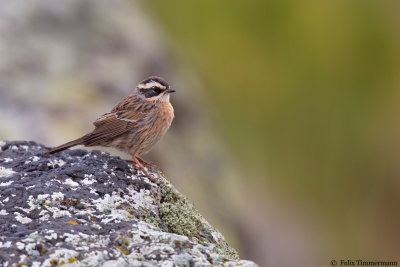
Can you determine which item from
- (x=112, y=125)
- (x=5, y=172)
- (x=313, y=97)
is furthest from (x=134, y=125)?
(x=313, y=97)

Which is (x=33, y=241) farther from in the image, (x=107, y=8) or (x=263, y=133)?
(x=263, y=133)

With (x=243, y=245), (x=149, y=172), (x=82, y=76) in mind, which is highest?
(x=82, y=76)

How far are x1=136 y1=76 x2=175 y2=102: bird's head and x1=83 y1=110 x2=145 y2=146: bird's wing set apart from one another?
0.34 metres

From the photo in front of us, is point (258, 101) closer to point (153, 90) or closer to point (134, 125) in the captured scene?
point (153, 90)

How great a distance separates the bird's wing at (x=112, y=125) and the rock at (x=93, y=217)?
91 centimetres

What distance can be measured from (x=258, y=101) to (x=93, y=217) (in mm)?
12119

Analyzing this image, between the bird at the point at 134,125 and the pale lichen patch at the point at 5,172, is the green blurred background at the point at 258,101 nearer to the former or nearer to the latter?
the bird at the point at 134,125

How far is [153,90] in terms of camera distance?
9070 mm

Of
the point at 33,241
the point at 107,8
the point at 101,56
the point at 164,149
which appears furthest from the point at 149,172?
the point at 107,8

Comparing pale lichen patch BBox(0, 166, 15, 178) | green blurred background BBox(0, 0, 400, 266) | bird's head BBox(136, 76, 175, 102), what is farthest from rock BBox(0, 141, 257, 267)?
green blurred background BBox(0, 0, 400, 266)

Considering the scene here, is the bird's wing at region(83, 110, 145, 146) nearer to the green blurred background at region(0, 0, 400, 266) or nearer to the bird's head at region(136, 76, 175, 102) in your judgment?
the bird's head at region(136, 76, 175, 102)

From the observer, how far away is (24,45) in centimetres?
1153

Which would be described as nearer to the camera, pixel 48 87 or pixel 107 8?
pixel 48 87

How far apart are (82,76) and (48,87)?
1.81ft
